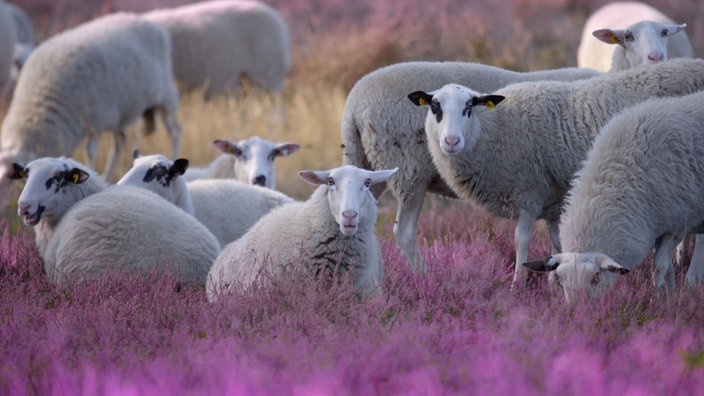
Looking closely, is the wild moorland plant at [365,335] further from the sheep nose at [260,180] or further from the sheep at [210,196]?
the sheep nose at [260,180]

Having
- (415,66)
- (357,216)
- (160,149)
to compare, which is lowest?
(160,149)

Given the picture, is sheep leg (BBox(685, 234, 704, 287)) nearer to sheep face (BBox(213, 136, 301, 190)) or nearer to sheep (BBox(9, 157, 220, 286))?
sheep (BBox(9, 157, 220, 286))

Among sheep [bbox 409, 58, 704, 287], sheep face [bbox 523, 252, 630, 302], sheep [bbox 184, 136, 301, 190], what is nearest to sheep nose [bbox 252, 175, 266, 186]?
sheep [bbox 184, 136, 301, 190]

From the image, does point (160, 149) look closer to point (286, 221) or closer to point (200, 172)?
point (200, 172)

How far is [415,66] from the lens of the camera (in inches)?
266

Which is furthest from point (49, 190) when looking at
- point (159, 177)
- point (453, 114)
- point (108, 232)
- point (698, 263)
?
point (698, 263)

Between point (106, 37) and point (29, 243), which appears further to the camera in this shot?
point (106, 37)

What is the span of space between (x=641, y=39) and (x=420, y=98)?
2.08 meters

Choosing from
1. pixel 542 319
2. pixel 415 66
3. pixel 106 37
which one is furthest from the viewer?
pixel 106 37

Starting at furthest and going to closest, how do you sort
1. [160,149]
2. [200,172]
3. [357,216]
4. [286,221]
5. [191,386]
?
[160,149], [200,172], [286,221], [357,216], [191,386]

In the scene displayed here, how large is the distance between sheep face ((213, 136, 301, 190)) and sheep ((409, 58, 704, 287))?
2519mm

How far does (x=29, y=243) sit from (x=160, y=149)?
17.8ft

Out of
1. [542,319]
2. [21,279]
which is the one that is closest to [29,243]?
[21,279]

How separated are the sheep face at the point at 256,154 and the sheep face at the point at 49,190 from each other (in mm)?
1993
